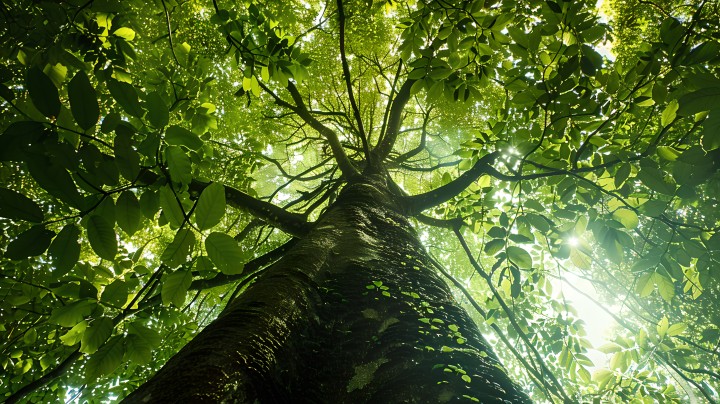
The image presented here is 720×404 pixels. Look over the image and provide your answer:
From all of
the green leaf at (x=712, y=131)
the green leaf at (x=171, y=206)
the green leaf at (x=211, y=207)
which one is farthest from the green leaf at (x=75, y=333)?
the green leaf at (x=712, y=131)

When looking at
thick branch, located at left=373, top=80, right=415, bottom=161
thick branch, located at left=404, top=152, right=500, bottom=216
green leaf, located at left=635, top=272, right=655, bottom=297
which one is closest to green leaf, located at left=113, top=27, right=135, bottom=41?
thick branch, located at left=404, top=152, right=500, bottom=216

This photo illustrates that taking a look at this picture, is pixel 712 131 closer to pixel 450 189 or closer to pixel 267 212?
pixel 450 189

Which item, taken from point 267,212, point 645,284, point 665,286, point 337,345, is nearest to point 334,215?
point 267,212

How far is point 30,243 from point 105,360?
23.1 inches

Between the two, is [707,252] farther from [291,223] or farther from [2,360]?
[2,360]

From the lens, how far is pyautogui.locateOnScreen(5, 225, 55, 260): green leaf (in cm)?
80

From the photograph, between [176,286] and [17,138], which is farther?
[176,286]

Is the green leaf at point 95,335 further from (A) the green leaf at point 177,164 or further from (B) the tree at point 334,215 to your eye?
(A) the green leaf at point 177,164

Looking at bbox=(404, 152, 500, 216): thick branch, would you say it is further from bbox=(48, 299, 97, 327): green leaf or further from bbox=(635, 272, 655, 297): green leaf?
bbox=(48, 299, 97, 327): green leaf

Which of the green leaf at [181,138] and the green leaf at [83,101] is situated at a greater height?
the green leaf at [181,138]

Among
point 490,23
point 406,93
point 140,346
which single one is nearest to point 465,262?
point 406,93

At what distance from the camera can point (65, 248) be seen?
0.85 meters

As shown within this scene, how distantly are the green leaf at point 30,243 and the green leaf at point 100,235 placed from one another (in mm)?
80

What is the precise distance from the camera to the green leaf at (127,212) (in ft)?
3.28
